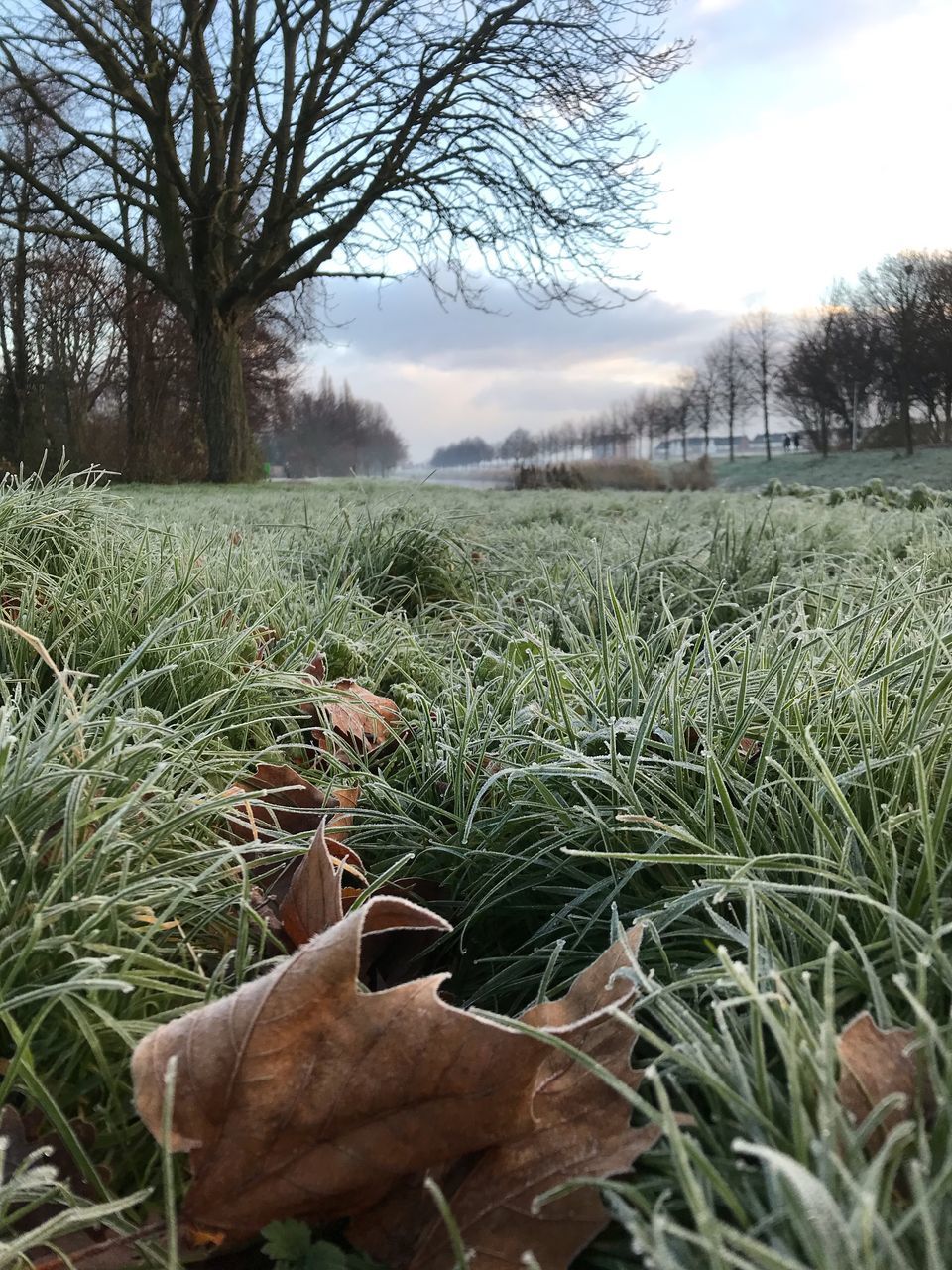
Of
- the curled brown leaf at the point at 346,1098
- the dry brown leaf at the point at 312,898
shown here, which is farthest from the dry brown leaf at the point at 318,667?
the curled brown leaf at the point at 346,1098

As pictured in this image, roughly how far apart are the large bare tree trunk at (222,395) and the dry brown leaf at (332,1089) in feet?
42.3

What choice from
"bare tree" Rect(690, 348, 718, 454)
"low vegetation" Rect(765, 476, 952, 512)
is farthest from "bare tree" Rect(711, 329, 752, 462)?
"low vegetation" Rect(765, 476, 952, 512)

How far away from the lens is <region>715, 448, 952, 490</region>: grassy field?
8.74 metres

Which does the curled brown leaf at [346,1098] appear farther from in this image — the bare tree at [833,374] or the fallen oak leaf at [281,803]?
the bare tree at [833,374]

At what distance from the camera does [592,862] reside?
1.08 metres

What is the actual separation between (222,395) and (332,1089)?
13105 mm

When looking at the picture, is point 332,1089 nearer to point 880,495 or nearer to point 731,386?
point 880,495

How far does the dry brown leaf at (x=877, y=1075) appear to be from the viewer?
0.58 m

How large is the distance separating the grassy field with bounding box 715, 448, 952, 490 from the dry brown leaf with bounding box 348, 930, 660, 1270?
8138 mm

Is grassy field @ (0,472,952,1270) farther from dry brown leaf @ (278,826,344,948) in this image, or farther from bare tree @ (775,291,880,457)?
bare tree @ (775,291,880,457)

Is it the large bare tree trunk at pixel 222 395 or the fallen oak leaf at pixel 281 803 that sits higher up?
the large bare tree trunk at pixel 222 395

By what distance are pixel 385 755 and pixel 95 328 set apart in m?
16.8

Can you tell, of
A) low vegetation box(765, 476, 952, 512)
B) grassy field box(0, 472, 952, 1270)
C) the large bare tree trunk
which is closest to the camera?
grassy field box(0, 472, 952, 1270)

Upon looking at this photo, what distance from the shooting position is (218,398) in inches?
496
